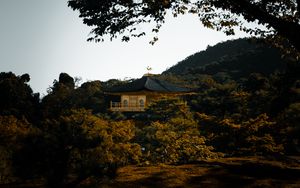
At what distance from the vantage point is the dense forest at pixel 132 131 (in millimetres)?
10461

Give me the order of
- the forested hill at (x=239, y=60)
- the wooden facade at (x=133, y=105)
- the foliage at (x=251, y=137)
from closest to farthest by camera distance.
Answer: the foliage at (x=251, y=137)
the wooden facade at (x=133, y=105)
the forested hill at (x=239, y=60)

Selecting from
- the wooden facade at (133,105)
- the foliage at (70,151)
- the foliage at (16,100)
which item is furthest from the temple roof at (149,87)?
the foliage at (70,151)

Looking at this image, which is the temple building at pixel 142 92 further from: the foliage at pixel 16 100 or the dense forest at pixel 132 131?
the foliage at pixel 16 100

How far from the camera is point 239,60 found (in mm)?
84188

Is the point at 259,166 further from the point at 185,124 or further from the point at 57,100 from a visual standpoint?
the point at 57,100

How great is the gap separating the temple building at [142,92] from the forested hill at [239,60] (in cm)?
1629

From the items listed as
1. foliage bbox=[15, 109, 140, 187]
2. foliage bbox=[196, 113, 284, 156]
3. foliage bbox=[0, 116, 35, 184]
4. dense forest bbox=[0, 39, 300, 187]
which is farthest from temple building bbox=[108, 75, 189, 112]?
foliage bbox=[15, 109, 140, 187]

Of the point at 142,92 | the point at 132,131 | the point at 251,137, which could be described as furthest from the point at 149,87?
the point at 132,131

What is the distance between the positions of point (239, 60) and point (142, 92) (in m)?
47.0

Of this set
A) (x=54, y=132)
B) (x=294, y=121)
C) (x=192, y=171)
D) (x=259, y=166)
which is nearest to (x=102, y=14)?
(x=54, y=132)

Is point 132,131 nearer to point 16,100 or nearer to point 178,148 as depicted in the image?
point 178,148

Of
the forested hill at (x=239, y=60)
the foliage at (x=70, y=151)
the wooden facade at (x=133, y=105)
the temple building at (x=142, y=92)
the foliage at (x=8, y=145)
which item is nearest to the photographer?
the foliage at (x=70, y=151)

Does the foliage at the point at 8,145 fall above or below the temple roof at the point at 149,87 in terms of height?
below

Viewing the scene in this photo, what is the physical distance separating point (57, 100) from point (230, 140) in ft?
87.3
